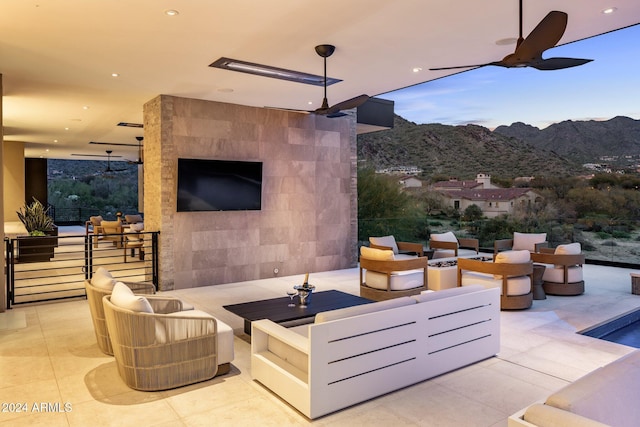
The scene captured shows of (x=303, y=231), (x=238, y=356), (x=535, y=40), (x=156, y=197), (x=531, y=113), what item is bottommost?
(x=238, y=356)

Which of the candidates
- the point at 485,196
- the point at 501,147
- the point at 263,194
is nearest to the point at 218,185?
the point at 263,194

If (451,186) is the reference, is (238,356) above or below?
below

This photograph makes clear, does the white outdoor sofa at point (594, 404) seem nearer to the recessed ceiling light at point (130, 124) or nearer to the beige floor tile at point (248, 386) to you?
the beige floor tile at point (248, 386)

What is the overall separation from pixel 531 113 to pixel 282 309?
1575 cm

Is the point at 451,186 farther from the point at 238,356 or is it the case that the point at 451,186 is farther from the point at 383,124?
the point at 238,356

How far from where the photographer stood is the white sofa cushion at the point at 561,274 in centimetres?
704

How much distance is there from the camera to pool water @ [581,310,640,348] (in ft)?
17.4

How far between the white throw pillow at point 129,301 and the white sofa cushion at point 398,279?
149 inches

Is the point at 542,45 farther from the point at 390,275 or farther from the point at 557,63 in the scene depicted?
the point at 390,275

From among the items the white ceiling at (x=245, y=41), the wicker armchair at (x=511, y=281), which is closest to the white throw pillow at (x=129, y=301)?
the white ceiling at (x=245, y=41)

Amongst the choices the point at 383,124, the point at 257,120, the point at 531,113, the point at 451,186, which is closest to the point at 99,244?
the point at 257,120

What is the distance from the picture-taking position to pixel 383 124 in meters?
10.6

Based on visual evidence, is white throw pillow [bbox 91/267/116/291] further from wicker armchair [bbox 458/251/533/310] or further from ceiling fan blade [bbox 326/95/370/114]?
wicker armchair [bbox 458/251/533/310]

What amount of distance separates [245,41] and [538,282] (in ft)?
18.4
